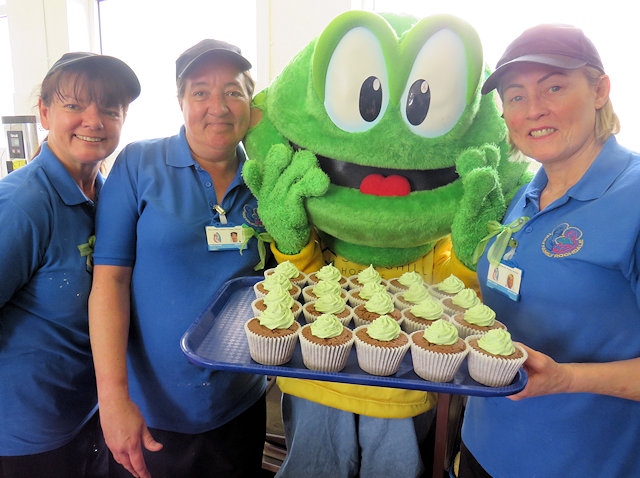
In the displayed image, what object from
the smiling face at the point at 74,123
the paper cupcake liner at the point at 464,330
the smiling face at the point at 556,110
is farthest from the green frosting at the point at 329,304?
the smiling face at the point at 74,123

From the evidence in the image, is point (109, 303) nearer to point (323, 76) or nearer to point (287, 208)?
point (287, 208)

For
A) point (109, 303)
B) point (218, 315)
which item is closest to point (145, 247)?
point (109, 303)

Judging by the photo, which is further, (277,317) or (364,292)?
(364,292)

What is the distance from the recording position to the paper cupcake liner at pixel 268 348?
3.67ft

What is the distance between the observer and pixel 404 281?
146 cm

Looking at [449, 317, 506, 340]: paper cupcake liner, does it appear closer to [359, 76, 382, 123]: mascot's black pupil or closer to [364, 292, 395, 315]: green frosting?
[364, 292, 395, 315]: green frosting

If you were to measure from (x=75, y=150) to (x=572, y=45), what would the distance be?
140cm

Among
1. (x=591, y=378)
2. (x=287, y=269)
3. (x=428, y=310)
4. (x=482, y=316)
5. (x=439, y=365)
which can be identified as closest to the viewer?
(x=591, y=378)

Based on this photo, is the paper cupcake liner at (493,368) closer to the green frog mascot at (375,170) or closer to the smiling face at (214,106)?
the green frog mascot at (375,170)

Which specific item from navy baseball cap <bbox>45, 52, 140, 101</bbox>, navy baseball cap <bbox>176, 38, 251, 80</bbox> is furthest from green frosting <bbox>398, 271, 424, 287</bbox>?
navy baseball cap <bbox>45, 52, 140, 101</bbox>

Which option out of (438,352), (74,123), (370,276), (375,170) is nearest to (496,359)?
(438,352)

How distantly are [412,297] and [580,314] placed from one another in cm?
48

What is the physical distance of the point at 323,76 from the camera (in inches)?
47.2

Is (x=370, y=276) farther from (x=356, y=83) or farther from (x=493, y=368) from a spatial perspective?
(x=356, y=83)
